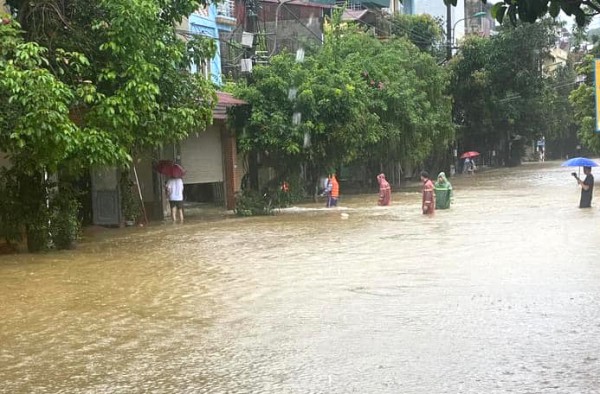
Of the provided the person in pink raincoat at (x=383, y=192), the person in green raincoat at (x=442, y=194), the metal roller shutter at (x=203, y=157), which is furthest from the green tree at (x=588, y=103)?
the metal roller shutter at (x=203, y=157)

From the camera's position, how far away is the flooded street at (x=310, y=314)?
6137mm

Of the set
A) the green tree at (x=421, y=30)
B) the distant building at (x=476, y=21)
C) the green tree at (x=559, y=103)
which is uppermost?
the distant building at (x=476, y=21)

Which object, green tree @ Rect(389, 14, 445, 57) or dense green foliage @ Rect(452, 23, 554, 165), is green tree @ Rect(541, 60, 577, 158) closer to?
dense green foliage @ Rect(452, 23, 554, 165)

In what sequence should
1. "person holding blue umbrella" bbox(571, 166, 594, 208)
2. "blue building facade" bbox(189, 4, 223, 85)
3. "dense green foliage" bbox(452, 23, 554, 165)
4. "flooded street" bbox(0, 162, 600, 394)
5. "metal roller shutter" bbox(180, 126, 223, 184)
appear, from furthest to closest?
"dense green foliage" bbox(452, 23, 554, 165), "blue building facade" bbox(189, 4, 223, 85), "metal roller shutter" bbox(180, 126, 223, 184), "person holding blue umbrella" bbox(571, 166, 594, 208), "flooded street" bbox(0, 162, 600, 394)

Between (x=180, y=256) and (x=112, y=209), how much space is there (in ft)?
21.3

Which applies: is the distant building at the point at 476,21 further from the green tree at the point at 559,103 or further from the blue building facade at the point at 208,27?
the blue building facade at the point at 208,27

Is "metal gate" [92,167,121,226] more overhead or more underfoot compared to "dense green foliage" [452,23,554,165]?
more underfoot

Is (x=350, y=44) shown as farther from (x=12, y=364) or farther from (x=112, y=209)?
(x=12, y=364)

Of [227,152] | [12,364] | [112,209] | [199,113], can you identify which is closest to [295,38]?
[227,152]

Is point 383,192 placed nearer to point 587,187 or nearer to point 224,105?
point 224,105

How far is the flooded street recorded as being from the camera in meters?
6.14

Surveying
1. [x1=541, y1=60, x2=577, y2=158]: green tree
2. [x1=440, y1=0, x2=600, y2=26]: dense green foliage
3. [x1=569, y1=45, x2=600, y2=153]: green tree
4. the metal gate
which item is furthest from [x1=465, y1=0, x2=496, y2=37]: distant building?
[x1=440, y1=0, x2=600, y2=26]: dense green foliage

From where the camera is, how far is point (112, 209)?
19.9 m

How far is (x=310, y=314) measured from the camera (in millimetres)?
8492
